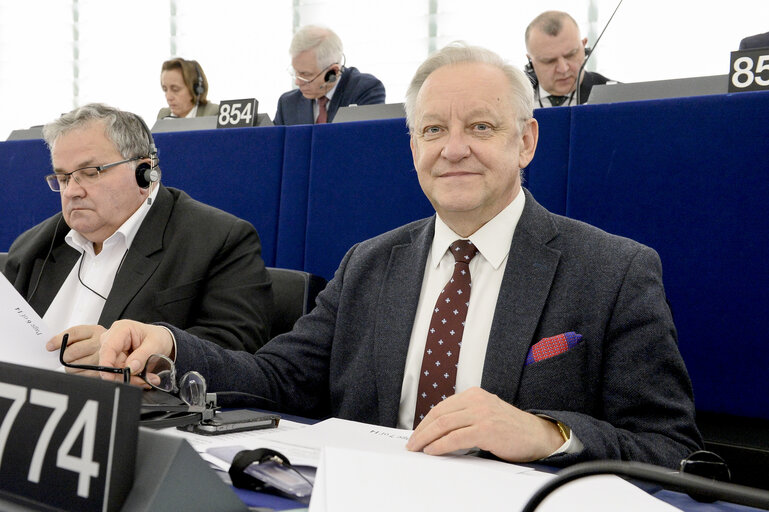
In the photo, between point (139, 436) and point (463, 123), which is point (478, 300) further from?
point (139, 436)

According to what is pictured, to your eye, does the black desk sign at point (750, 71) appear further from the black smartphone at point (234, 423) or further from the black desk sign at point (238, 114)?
the black desk sign at point (238, 114)

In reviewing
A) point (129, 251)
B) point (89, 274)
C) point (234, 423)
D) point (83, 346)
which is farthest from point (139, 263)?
point (234, 423)

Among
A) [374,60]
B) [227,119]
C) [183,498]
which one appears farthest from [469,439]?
[374,60]

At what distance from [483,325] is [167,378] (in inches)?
20.3

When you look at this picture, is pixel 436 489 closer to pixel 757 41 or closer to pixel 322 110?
pixel 757 41

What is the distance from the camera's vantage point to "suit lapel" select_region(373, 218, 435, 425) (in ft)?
4.22

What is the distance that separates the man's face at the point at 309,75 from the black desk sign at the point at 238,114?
141 centimetres

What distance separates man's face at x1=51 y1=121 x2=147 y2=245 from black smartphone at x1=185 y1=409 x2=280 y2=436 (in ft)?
3.57

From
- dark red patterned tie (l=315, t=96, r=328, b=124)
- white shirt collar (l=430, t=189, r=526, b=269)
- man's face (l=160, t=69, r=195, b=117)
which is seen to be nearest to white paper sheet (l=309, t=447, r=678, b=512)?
white shirt collar (l=430, t=189, r=526, b=269)

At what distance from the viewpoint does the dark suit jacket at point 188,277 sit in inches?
69.1

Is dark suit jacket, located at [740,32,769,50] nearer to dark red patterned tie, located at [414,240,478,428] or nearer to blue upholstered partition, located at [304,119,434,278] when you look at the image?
blue upholstered partition, located at [304,119,434,278]

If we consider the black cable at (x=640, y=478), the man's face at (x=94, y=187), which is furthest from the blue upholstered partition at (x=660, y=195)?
the black cable at (x=640, y=478)

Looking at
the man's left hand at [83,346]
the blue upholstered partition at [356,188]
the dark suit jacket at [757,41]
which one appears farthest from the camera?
the dark suit jacket at [757,41]

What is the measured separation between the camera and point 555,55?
12.2 feet
